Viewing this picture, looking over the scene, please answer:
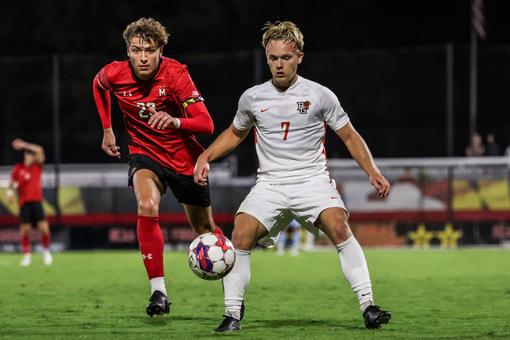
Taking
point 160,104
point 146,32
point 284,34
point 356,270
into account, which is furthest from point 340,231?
point 146,32

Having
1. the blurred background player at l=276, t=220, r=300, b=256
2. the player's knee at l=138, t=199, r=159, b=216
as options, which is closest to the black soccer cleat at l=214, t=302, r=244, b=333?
the player's knee at l=138, t=199, r=159, b=216

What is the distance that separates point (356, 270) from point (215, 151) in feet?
4.20

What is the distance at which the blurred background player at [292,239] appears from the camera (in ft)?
69.4

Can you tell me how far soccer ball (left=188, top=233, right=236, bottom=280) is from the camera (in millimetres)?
8055

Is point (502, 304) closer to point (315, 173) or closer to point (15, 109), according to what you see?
point (315, 173)

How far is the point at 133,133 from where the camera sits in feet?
30.8

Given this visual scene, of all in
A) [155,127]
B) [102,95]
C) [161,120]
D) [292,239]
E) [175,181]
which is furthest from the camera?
[292,239]

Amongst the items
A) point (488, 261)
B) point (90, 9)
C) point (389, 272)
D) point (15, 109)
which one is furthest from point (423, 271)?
point (90, 9)

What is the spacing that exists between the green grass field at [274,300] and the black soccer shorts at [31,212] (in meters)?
0.78

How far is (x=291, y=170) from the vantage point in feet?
26.8

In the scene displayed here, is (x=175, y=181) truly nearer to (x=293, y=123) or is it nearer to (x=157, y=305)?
(x=157, y=305)

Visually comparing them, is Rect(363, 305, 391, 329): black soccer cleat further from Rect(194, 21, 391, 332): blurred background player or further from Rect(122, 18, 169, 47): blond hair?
Rect(122, 18, 169, 47): blond hair

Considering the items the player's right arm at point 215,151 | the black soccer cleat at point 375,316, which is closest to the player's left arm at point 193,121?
the player's right arm at point 215,151

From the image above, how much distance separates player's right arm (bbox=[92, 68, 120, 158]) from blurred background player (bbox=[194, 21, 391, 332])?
1.45 meters
